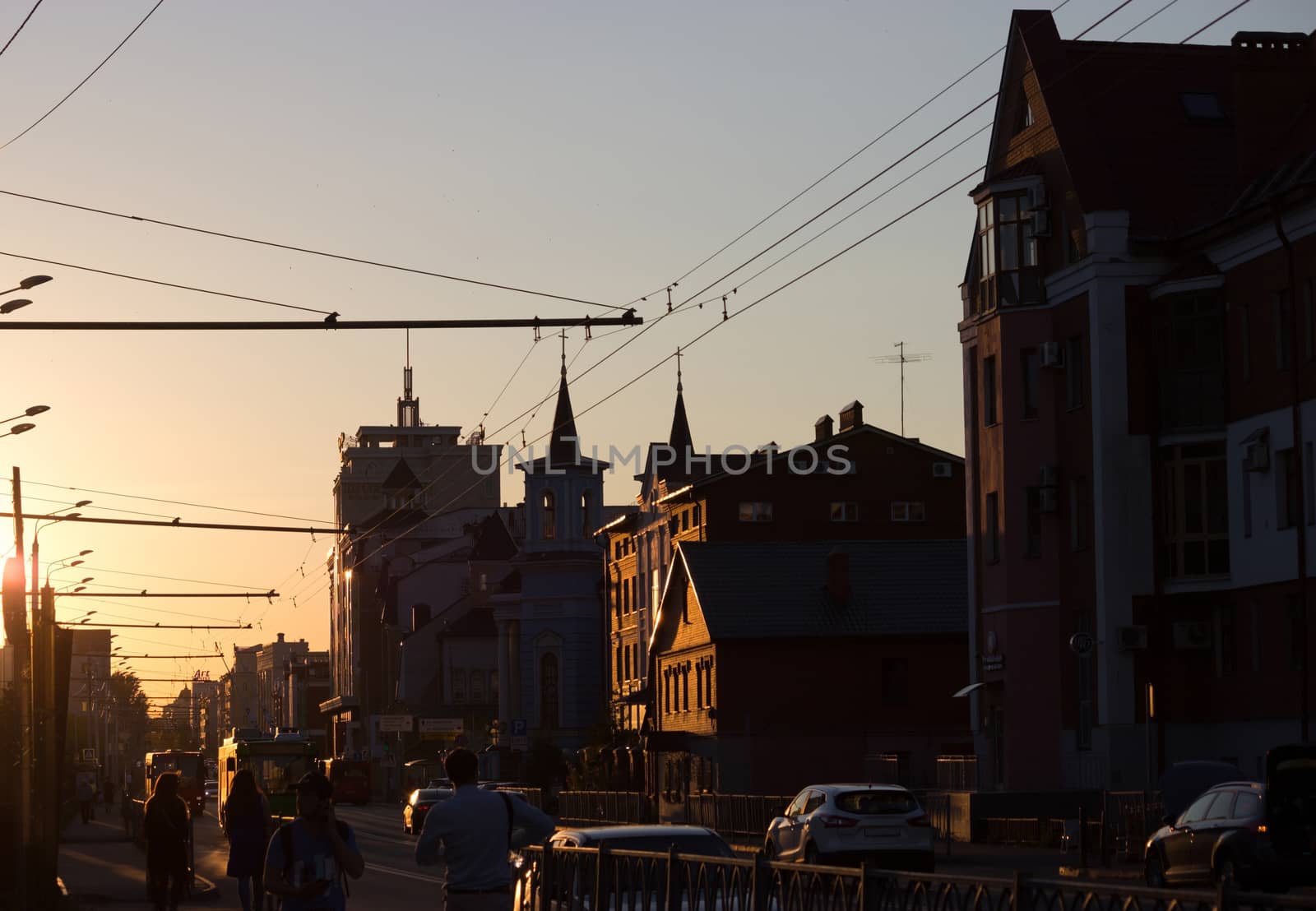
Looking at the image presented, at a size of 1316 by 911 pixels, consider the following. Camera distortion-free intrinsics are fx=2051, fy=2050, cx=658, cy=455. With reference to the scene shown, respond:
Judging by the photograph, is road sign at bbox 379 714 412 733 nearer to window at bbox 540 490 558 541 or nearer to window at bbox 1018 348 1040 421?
window at bbox 540 490 558 541

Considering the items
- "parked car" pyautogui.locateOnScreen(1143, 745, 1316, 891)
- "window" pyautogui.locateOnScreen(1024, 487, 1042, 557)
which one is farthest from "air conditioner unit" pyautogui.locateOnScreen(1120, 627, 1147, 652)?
"parked car" pyautogui.locateOnScreen(1143, 745, 1316, 891)

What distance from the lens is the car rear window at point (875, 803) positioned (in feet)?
105

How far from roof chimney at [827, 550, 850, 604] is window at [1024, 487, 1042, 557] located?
21707 mm

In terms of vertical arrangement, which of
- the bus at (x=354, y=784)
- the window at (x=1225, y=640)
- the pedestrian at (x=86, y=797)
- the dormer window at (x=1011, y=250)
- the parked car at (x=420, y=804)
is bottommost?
the bus at (x=354, y=784)

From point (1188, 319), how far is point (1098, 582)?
18.8ft

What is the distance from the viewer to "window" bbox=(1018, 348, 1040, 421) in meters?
44.9

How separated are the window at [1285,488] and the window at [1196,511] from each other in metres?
2.12

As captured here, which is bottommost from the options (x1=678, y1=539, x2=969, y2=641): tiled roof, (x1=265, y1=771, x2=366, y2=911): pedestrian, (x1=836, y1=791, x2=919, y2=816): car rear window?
(x1=836, y1=791, x2=919, y2=816): car rear window

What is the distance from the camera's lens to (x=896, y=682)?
216ft

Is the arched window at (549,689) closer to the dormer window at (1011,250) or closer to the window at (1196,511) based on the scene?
the dormer window at (1011,250)

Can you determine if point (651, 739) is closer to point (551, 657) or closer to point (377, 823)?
point (377, 823)

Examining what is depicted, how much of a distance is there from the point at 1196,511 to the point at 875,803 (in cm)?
1313

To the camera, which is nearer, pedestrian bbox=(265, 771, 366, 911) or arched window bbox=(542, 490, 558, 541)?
pedestrian bbox=(265, 771, 366, 911)

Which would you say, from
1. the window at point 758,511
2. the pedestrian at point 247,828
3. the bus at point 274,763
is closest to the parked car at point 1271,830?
the pedestrian at point 247,828
